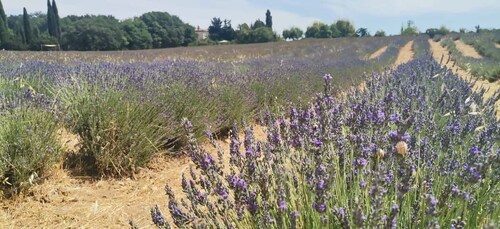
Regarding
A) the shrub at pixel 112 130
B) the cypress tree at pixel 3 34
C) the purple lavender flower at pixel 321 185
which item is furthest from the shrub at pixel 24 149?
the cypress tree at pixel 3 34

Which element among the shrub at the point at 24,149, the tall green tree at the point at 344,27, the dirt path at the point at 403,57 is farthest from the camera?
the tall green tree at the point at 344,27

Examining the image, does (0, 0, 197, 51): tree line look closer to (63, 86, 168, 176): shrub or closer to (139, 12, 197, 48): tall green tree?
(139, 12, 197, 48): tall green tree

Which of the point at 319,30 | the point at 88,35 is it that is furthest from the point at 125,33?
the point at 319,30

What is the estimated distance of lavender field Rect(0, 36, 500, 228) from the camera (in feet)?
4.44

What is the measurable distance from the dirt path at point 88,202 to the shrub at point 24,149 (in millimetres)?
120

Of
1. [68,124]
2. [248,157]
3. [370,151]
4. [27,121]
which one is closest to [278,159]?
[248,157]

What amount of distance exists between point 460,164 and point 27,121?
2.88 meters

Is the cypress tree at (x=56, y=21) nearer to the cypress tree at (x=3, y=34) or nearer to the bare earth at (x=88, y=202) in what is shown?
the cypress tree at (x=3, y=34)

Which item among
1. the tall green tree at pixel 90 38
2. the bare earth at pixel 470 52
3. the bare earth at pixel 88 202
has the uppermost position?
the tall green tree at pixel 90 38

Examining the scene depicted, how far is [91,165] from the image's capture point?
3.38 m

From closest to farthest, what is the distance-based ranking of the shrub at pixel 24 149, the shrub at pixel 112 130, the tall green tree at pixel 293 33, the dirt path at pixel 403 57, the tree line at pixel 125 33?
the shrub at pixel 24 149, the shrub at pixel 112 130, the dirt path at pixel 403 57, the tree line at pixel 125 33, the tall green tree at pixel 293 33

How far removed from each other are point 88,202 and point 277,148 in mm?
1889

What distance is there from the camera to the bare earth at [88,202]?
258 centimetres

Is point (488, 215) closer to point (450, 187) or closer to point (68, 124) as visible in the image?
point (450, 187)
